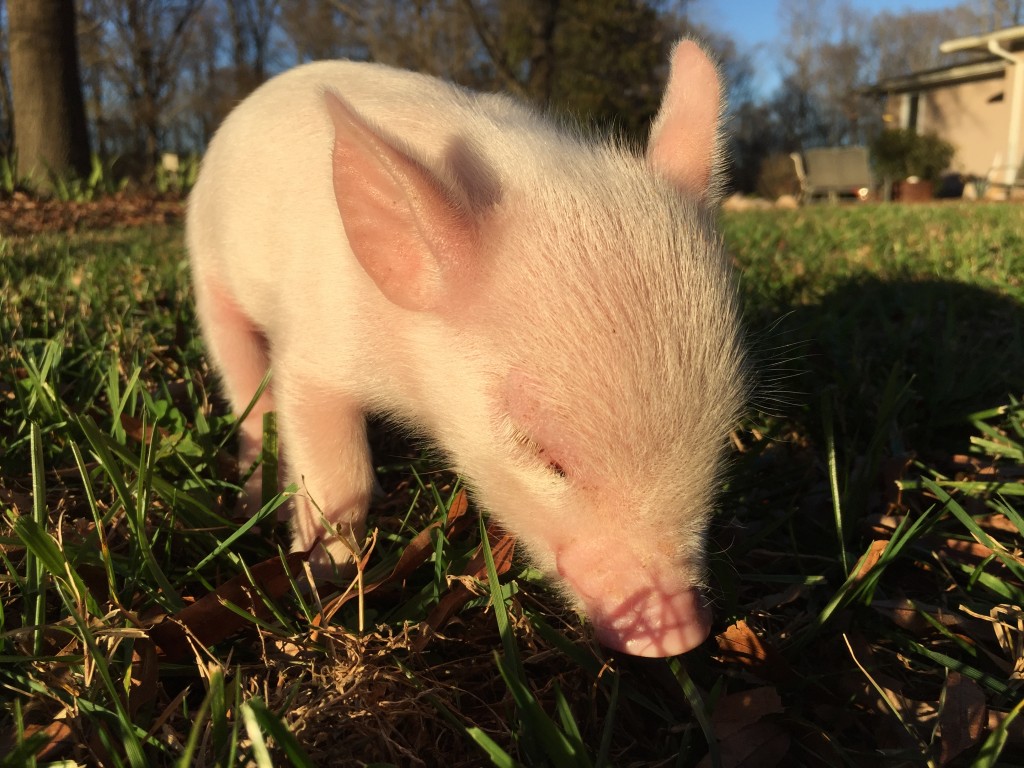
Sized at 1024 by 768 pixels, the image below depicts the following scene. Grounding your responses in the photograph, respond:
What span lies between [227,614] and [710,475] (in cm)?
103

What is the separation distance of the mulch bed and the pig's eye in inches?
286

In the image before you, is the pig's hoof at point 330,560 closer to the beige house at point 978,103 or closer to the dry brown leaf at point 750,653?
the dry brown leaf at point 750,653

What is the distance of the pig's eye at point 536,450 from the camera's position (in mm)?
1698

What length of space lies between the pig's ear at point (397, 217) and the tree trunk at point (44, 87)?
11.0 metres

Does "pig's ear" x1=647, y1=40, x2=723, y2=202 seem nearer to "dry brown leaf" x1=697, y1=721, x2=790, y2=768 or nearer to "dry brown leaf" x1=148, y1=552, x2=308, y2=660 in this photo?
"dry brown leaf" x1=697, y1=721, x2=790, y2=768

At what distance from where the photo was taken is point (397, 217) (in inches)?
71.9

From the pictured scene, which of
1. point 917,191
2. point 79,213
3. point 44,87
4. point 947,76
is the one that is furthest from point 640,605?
point 947,76

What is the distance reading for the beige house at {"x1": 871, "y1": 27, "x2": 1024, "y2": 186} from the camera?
985 inches

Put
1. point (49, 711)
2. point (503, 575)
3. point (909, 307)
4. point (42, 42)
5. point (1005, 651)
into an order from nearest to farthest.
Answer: point (49, 711) → point (1005, 651) → point (503, 575) → point (909, 307) → point (42, 42)

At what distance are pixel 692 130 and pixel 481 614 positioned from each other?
1.33 m

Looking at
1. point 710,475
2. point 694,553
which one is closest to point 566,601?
point 694,553

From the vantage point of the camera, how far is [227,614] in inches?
64.4

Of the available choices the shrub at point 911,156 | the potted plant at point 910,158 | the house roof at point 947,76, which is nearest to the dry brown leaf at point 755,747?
Result: the potted plant at point 910,158

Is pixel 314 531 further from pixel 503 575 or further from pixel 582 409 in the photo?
pixel 582 409
